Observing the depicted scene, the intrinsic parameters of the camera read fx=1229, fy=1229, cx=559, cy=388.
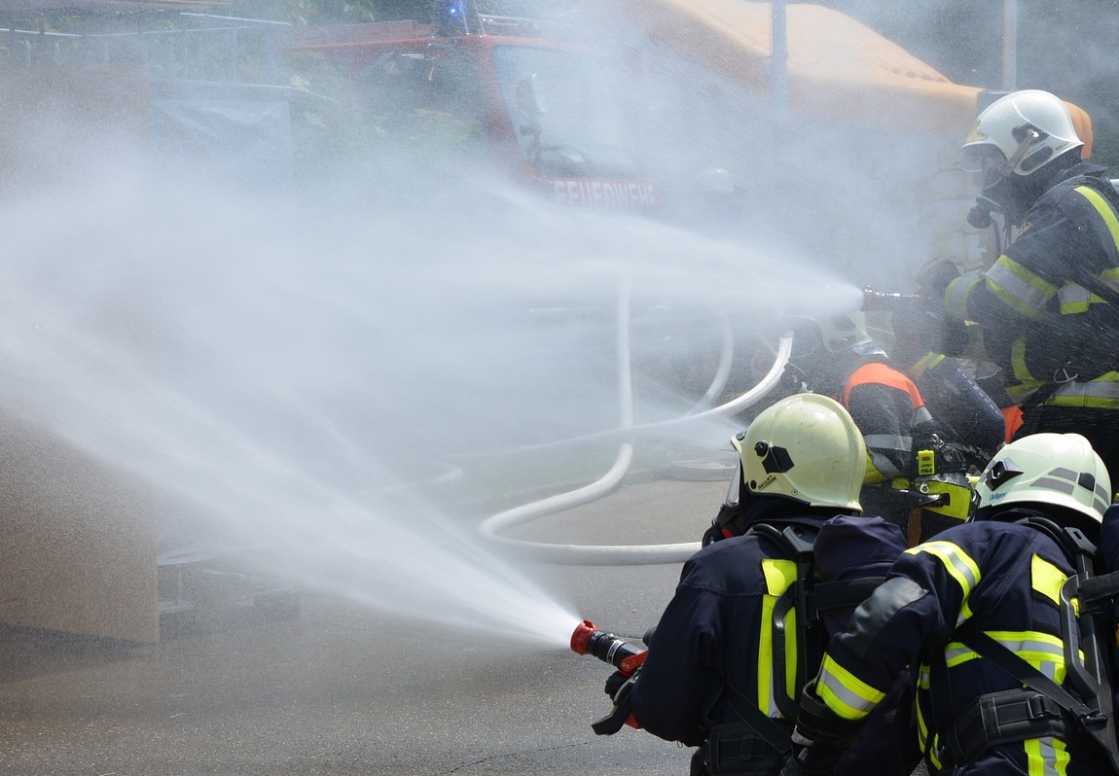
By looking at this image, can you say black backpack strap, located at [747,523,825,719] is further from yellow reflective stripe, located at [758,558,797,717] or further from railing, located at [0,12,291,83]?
railing, located at [0,12,291,83]

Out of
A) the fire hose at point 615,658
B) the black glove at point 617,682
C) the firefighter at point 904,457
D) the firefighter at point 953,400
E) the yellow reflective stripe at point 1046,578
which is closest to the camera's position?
the yellow reflective stripe at point 1046,578

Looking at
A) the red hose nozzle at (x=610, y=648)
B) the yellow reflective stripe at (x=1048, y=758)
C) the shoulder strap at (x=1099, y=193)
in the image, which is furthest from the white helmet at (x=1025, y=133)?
the yellow reflective stripe at (x=1048, y=758)

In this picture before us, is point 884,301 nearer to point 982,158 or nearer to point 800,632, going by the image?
point 982,158

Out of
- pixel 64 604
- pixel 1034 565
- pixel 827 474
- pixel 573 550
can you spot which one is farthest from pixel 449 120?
pixel 1034 565

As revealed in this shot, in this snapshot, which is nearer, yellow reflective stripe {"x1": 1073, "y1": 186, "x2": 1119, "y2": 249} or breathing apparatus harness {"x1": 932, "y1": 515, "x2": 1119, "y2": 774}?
breathing apparatus harness {"x1": 932, "y1": 515, "x2": 1119, "y2": 774}

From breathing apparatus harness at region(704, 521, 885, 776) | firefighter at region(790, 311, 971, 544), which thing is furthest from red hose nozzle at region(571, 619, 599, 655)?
firefighter at region(790, 311, 971, 544)

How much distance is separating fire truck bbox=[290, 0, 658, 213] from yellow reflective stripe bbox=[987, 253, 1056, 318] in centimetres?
580

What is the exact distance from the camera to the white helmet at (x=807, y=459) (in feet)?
8.68

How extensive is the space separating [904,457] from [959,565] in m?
2.10

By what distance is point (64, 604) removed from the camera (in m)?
4.83

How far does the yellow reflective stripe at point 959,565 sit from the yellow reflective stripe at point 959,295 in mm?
1938

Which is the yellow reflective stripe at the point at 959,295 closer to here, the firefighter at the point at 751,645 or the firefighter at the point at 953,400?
the firefighter at the point at 953,400

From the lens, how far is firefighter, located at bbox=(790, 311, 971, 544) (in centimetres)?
411

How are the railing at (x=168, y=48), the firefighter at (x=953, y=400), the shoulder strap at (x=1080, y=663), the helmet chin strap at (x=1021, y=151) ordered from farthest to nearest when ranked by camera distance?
the railing at (x=168, y=48) → the firefighter at (x=953, y=400) → the helmet chin strap at (x=1021, y=151) → the shoulder strap at (x=1080, y=663)
